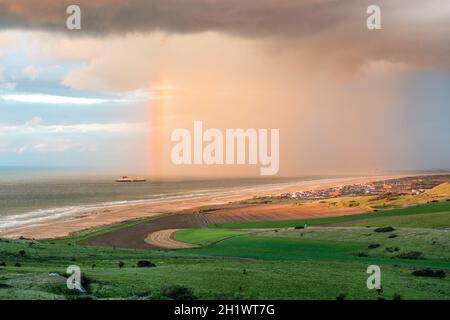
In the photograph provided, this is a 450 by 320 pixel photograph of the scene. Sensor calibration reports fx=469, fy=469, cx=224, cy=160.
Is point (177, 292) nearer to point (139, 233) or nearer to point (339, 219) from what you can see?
point (139, 233)

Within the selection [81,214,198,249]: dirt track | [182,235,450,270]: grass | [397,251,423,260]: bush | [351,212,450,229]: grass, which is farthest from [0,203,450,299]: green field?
[81,214,198,249]: dirt track

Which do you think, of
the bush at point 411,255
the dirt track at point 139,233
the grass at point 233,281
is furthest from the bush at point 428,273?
the dirt track at point 139,233

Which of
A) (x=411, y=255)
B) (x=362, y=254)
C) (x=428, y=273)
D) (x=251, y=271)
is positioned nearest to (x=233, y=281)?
(x=251, y=271)

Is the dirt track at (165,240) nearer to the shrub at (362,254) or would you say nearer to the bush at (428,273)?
the shrub at (362,254)

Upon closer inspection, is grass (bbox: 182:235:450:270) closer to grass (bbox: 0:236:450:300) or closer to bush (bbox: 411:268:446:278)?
bush (bbox: 411:268:446:278)

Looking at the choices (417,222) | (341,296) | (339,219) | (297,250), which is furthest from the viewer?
(339,219)

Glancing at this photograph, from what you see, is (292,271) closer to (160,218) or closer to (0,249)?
(0,249)

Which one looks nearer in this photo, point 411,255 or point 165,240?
point 411,255

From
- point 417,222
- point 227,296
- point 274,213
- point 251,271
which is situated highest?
point 227,296
